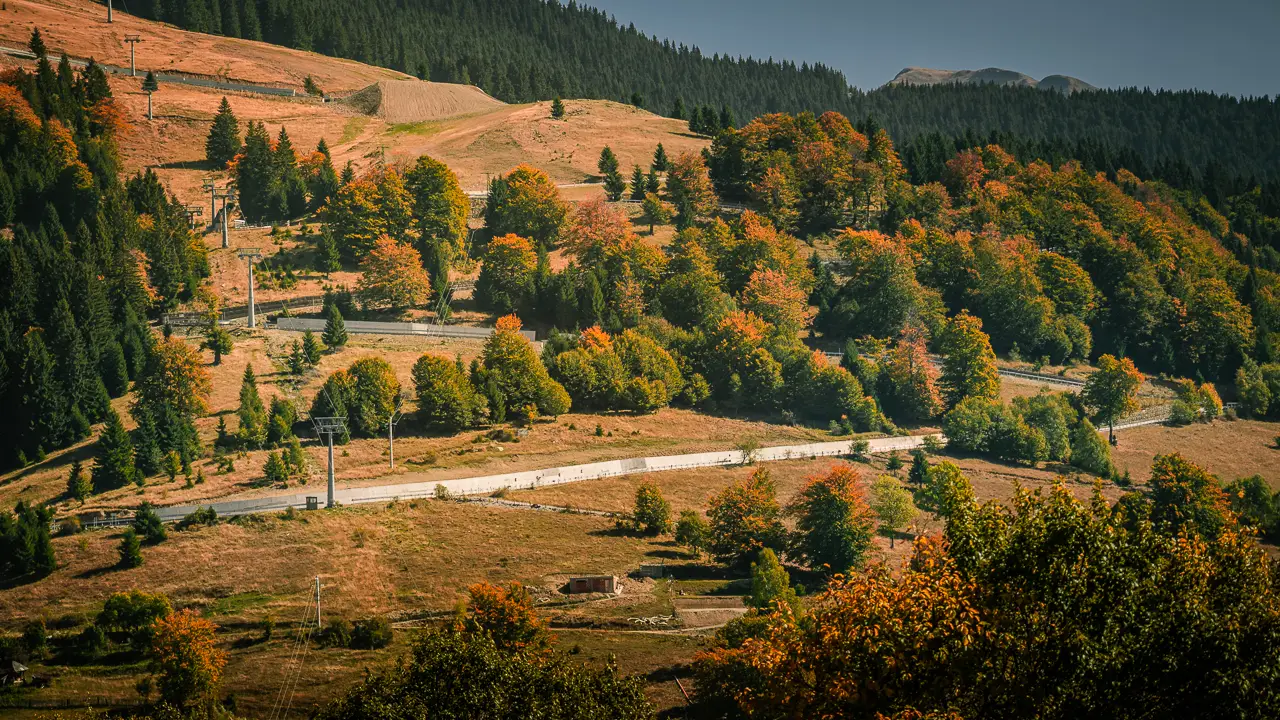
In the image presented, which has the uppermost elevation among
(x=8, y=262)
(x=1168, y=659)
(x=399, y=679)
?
(x=8, y=262)

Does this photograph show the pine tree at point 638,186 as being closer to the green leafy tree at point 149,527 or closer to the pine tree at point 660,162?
the pine tree at point 660,162

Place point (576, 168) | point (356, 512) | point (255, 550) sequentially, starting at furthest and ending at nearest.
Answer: point (576, 168), point (356, 512), point (255, 550)

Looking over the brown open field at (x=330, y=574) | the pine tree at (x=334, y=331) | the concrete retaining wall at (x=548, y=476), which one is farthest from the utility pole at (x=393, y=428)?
the pine tree at (x=334, y=331)

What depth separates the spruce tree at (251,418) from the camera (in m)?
83.7

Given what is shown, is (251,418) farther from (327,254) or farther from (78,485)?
(327,254)

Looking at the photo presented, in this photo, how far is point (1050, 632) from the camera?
2788 cm

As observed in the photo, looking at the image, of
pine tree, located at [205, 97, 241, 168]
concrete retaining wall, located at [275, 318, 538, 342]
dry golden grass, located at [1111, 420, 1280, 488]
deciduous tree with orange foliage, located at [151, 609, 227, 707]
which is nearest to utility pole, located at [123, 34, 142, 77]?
pine tree, located at [205, 97, 241, 168]

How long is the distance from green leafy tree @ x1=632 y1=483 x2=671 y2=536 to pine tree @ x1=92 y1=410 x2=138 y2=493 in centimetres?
3234

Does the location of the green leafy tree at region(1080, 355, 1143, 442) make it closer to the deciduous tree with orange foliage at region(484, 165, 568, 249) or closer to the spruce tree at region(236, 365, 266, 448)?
the deciduous tree with orange foliage at region(484, 165, 568, 249)

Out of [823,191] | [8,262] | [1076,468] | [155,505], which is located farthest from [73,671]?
[823,191]

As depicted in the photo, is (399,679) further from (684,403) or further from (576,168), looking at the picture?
(576,168)

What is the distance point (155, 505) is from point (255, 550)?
10134 mm

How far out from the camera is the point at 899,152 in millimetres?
167875

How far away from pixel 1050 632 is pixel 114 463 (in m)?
66.8
